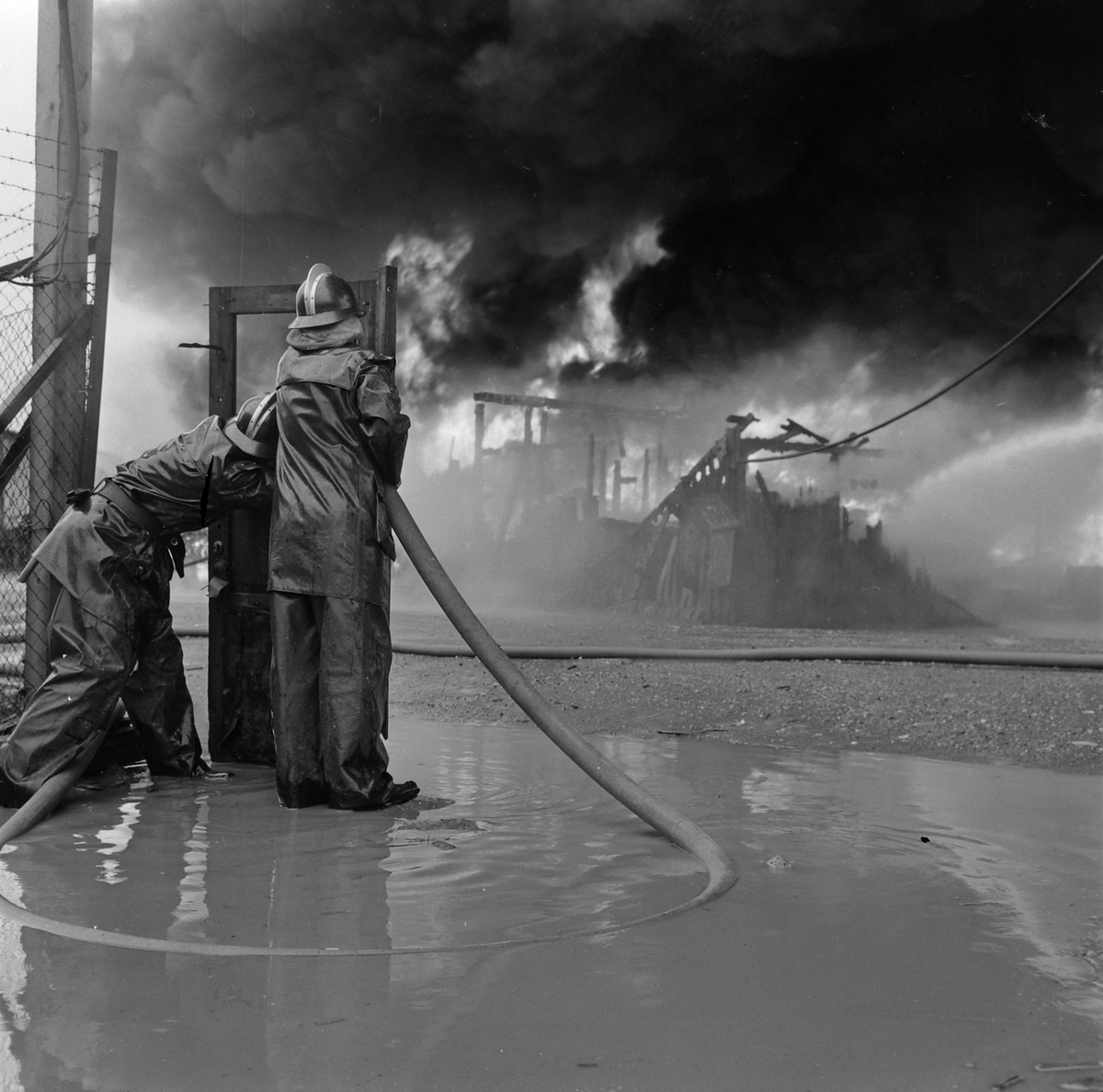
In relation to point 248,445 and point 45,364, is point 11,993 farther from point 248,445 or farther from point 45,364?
point 45,364

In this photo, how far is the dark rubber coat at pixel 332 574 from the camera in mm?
4000

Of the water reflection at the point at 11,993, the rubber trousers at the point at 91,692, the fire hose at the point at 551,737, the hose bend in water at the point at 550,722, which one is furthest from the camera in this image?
the rubber trousers at the point at 91,692

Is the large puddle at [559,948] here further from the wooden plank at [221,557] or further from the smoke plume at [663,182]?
the smoke plume at [663,182]

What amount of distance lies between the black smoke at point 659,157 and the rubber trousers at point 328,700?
31.8 feet

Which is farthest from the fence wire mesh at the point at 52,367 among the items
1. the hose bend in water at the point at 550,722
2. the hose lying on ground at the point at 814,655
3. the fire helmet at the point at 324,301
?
the hose lying on ground at the point at 814,655

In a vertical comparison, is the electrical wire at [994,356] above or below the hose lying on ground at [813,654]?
above

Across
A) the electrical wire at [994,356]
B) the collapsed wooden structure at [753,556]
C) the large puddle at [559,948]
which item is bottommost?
the large puddle at [559,948]

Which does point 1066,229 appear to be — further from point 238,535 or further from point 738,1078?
point 738,1078

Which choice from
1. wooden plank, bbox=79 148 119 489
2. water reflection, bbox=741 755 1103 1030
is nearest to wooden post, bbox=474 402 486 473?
wooden plank, bbox=79 148 119 489

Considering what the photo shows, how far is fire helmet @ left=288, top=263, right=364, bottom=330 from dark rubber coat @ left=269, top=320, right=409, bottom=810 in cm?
15

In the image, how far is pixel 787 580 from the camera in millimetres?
14445

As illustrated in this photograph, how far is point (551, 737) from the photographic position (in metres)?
3.82

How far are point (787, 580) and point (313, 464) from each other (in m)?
11.1

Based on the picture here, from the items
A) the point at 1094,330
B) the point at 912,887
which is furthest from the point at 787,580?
the point at 912,887
